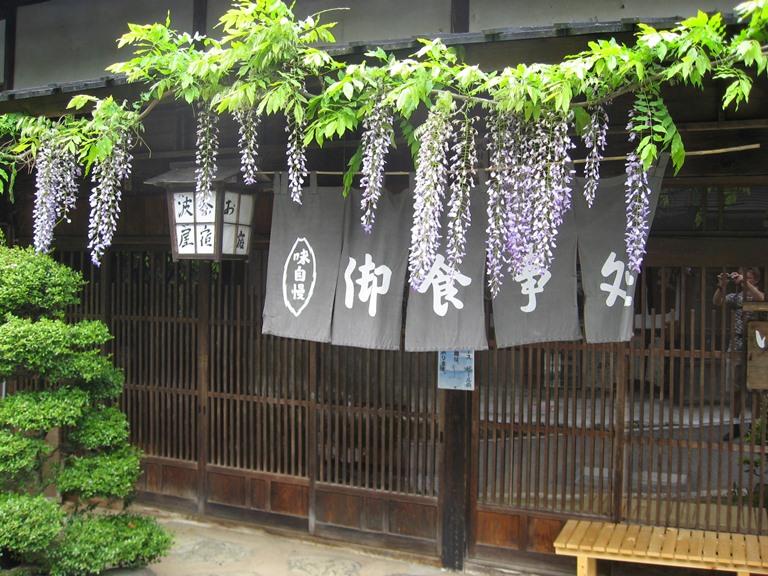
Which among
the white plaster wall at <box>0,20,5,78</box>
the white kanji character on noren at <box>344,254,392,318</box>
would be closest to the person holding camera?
the white kanji character on noren at <box>344,254,392,318</box>

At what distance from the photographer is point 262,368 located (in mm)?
7414

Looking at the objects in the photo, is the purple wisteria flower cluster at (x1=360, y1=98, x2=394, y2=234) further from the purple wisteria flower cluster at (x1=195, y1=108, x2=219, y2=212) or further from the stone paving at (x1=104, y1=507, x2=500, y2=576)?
the stone paving at (x1=104, y1=507, x2=500, y2=576)

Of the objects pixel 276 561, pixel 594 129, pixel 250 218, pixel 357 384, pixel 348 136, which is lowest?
pixel 276 561

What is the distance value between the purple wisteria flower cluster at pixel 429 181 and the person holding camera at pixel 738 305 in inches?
101

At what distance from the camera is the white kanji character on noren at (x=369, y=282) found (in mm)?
5855

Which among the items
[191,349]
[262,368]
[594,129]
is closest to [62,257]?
[191,349]

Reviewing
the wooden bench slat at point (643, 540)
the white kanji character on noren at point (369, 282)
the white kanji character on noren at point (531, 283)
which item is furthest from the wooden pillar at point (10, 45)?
the wooden bench slat at point (643, 540)

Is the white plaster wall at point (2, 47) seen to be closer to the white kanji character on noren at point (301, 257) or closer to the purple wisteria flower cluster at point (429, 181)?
the white kanji character on noren at point (301, 257)

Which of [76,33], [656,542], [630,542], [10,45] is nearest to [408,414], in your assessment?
[630,542]

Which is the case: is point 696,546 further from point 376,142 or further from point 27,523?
point 27,523

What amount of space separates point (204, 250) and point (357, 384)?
2099mm

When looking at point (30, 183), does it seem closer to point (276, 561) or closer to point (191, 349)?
point (191, 349)

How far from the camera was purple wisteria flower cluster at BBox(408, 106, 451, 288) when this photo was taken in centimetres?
481

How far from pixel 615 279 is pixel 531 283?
25.3 inches
